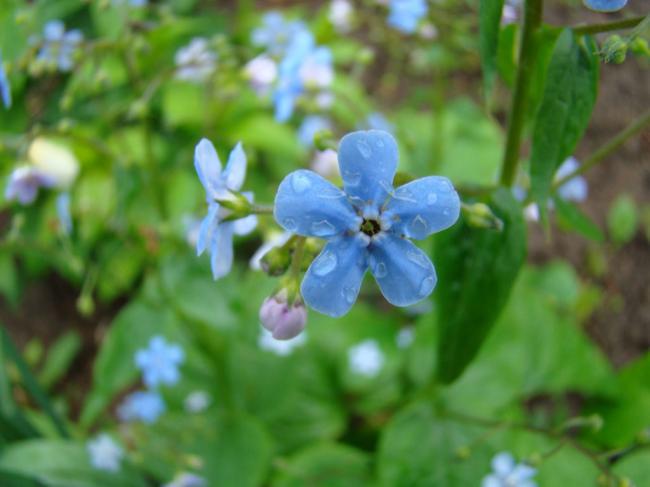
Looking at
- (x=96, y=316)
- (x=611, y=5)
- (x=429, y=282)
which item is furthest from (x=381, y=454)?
(x=96, y=316)

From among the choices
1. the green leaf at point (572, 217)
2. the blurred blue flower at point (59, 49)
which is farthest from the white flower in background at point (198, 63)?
the green leaf at point (572, 217)

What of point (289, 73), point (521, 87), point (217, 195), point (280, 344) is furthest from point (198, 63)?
point (280, 344)

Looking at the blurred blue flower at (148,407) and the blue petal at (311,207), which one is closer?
the blue petal at (311,207)

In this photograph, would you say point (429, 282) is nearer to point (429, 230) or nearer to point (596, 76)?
point (429, 230)

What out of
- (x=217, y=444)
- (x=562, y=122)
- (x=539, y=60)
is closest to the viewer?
(x=562, y=122)

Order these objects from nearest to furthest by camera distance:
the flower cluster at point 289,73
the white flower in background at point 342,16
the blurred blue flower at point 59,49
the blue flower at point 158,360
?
the blurred blue flower at point 59,49 → the flower cluster at point 289,73 → the blue flower at point 158,360 → the white flower in background at point 342,16

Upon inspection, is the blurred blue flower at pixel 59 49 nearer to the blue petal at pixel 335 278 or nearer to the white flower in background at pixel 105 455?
the blue petal at pixel 335 278

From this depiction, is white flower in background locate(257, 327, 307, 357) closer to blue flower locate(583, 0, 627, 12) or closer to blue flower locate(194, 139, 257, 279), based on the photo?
blue flower locate(194, 139, 257, 279)
